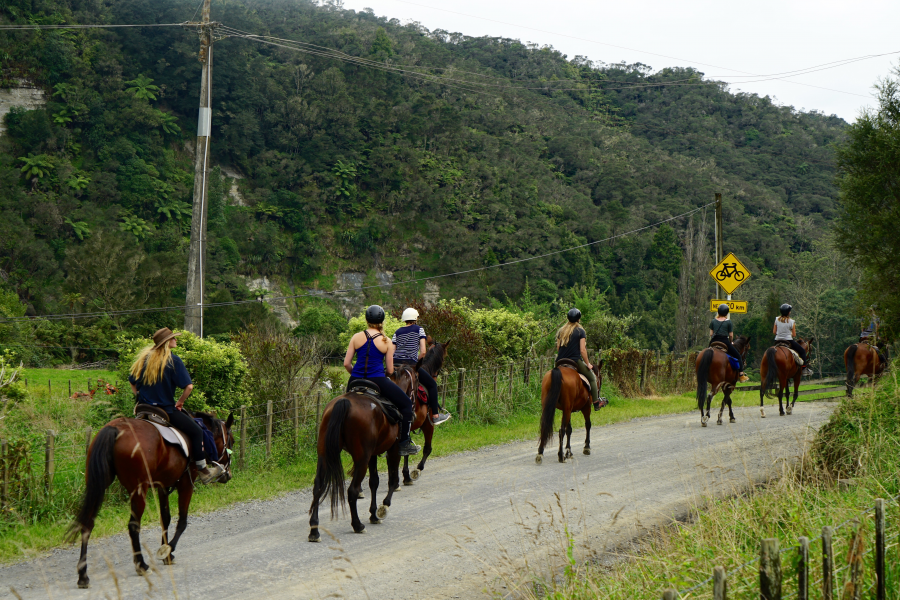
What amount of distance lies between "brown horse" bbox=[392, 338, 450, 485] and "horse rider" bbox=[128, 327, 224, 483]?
311 cm

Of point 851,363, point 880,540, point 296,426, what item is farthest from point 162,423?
point 851,363

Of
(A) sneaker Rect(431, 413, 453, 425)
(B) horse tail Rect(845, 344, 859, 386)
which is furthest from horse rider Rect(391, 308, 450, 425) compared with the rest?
(B) horse tail Rect(845, 344, 859, 386)

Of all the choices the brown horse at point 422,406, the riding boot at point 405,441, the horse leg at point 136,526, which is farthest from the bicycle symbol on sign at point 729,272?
the horse leg at point 136,526

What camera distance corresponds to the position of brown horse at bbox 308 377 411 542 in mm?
7656

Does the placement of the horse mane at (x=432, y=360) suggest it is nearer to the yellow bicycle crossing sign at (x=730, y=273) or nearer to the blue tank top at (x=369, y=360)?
the blue tank top at (x=369, y=360)

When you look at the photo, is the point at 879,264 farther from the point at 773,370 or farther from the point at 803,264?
the point at 803,264

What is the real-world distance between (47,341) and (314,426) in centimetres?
3205

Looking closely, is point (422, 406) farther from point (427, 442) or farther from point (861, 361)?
point (861, 361)

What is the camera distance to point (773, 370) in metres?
Answer: 17.4

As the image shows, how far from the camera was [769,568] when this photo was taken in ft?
11.8

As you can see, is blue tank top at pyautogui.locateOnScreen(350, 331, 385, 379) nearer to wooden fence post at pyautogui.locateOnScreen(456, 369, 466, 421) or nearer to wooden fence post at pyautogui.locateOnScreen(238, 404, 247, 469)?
wooden fence post at pyautogui.locateOnScreen(238, 404, 247, 469)

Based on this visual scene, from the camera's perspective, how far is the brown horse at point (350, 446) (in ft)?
25.1

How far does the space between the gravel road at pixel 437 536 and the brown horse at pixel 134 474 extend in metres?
0.24

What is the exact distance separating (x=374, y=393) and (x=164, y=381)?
2.31 m
